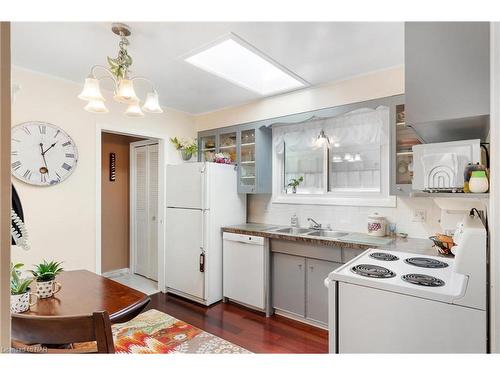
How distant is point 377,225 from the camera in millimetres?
2533

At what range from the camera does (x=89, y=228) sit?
111 inches

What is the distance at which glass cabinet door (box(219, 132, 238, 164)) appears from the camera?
355cm

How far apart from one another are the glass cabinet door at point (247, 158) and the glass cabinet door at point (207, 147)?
0.55 meters

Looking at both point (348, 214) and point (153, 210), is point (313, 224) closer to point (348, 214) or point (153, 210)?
point (348, 214)

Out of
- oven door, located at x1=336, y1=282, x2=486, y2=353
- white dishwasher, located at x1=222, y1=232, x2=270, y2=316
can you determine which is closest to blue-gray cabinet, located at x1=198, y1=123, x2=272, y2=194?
white dishwasher, located at x1=222, y1=232, x2=270, y2=316

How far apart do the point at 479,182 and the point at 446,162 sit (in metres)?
0.22

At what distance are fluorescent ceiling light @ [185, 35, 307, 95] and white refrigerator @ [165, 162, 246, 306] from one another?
989 millimetres

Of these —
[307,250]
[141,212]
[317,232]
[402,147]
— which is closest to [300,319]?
[307,250]

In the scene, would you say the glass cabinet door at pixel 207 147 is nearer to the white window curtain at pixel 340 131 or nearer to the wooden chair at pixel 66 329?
the white window curtain at pixel 340 131

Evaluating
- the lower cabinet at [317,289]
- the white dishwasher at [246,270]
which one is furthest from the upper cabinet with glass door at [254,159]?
the lower cabinet at [317,289]

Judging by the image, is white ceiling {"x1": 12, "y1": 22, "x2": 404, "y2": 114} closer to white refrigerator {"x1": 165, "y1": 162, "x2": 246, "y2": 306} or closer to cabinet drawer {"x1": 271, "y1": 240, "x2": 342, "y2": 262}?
white refrigerator {"x1": 165, "y1": 162, "x2": 246, "y2": 306}

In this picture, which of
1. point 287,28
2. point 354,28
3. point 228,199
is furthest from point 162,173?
point 354,28
